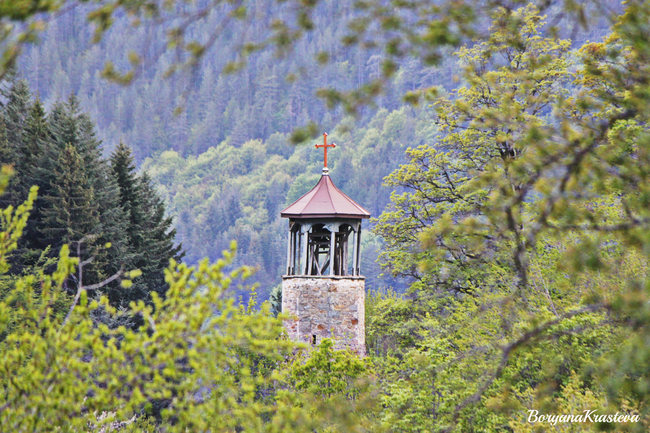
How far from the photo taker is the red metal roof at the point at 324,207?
16.9 m

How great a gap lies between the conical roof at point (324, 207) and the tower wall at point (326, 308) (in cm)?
184

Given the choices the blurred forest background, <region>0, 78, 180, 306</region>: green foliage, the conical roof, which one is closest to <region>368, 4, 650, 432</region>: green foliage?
the conical roof

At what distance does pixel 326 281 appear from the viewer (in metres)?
15.9

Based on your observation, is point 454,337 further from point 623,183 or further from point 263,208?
point 263,208

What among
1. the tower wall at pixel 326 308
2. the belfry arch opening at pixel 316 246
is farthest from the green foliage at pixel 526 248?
the belfry arch opening at pixel 316 246

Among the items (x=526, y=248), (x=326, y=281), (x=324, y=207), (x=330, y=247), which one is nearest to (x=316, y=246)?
(x=330, y=247)

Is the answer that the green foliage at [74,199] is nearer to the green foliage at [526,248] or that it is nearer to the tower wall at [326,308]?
the tower wall at [326,308]

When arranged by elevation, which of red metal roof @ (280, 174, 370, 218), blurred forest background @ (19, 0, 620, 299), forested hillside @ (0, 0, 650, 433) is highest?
blurred forest background @ (19, 0, 620, 299)

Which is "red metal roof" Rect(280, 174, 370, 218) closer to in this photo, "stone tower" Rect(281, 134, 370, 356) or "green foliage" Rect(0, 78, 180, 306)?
"stone tower" Rect(281, 134, 370, 356)

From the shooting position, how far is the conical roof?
1689 centimetres

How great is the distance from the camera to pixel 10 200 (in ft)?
70.0

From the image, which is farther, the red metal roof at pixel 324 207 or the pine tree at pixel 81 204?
the pine tree at pixel 81 204

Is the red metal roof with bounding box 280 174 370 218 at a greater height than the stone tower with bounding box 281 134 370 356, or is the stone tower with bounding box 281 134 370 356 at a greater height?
the red metal roof with bounding box 280 174 370 218

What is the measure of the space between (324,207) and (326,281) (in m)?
2.21
